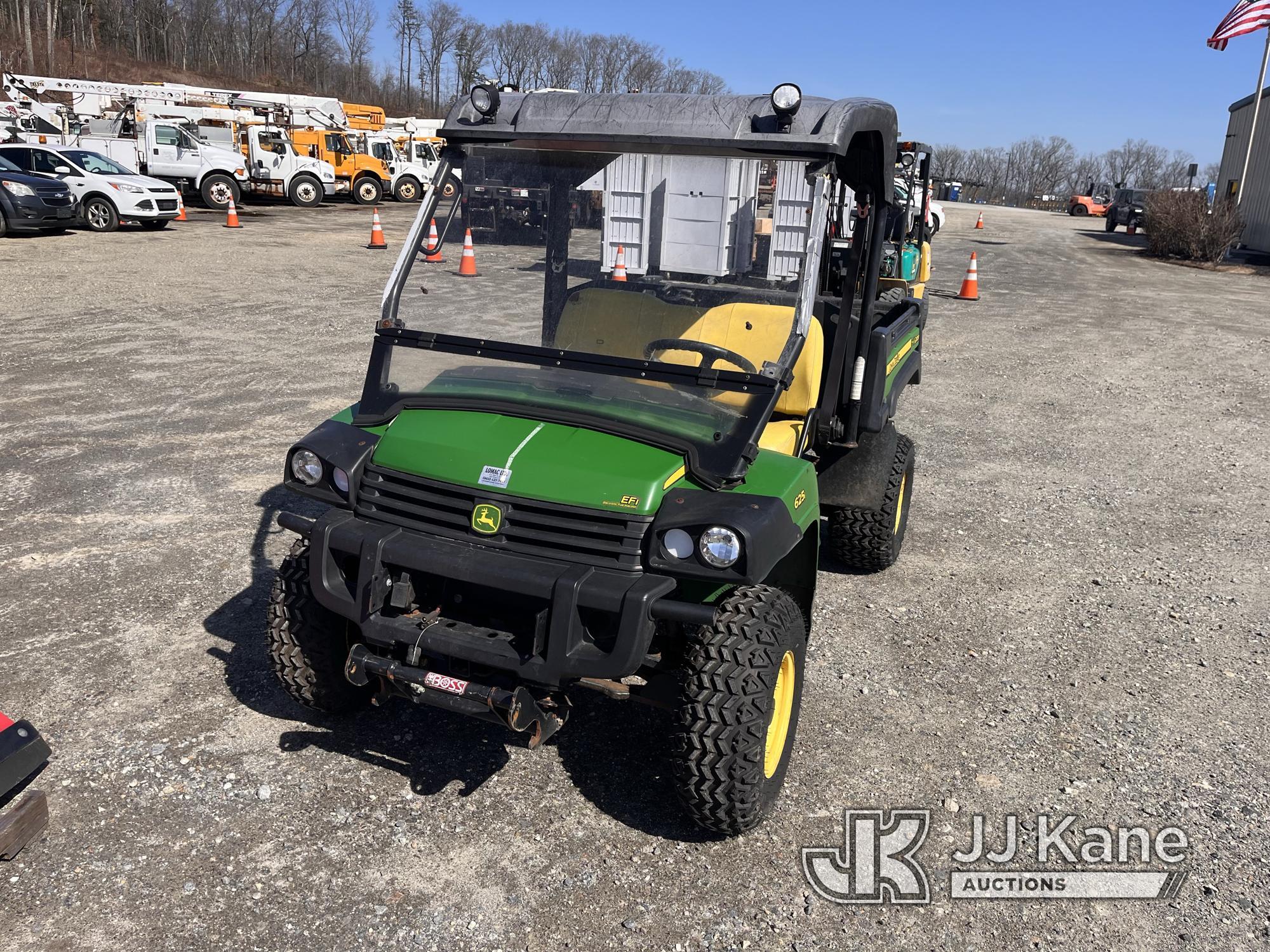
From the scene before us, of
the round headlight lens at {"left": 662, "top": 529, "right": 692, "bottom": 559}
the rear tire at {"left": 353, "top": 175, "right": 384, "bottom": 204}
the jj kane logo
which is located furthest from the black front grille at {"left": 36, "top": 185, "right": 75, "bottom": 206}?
the jj kane logo

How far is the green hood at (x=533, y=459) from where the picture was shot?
120 inches

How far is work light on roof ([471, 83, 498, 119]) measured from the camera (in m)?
3.58

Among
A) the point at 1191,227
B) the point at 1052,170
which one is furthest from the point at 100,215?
the point at 1052,170

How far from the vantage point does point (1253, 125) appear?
26.4m

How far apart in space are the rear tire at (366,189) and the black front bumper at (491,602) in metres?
28.5

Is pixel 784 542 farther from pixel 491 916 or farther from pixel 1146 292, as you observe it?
pixel 1146 292

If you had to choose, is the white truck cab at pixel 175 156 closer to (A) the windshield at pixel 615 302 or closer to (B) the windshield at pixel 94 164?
(B) the windshield at pixel 94 164

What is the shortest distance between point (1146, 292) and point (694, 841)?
17597 mm

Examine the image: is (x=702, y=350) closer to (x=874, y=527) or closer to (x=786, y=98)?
(x=786, y=98)

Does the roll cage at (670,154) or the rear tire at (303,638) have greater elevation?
the roll cage at (670,154)

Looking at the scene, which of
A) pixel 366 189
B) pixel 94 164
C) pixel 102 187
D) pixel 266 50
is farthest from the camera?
pixel 266 50

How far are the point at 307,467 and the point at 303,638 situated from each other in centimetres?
58

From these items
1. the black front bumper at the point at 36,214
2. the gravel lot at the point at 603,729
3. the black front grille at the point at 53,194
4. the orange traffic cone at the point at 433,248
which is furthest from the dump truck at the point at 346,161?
the orange traffic cone at the point at 433,248

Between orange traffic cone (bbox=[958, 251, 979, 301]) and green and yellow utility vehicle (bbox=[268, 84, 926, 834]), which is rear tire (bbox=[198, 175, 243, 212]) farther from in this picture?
green and yellow utility vehicle (bbox=[268, 84, 926, 834])
